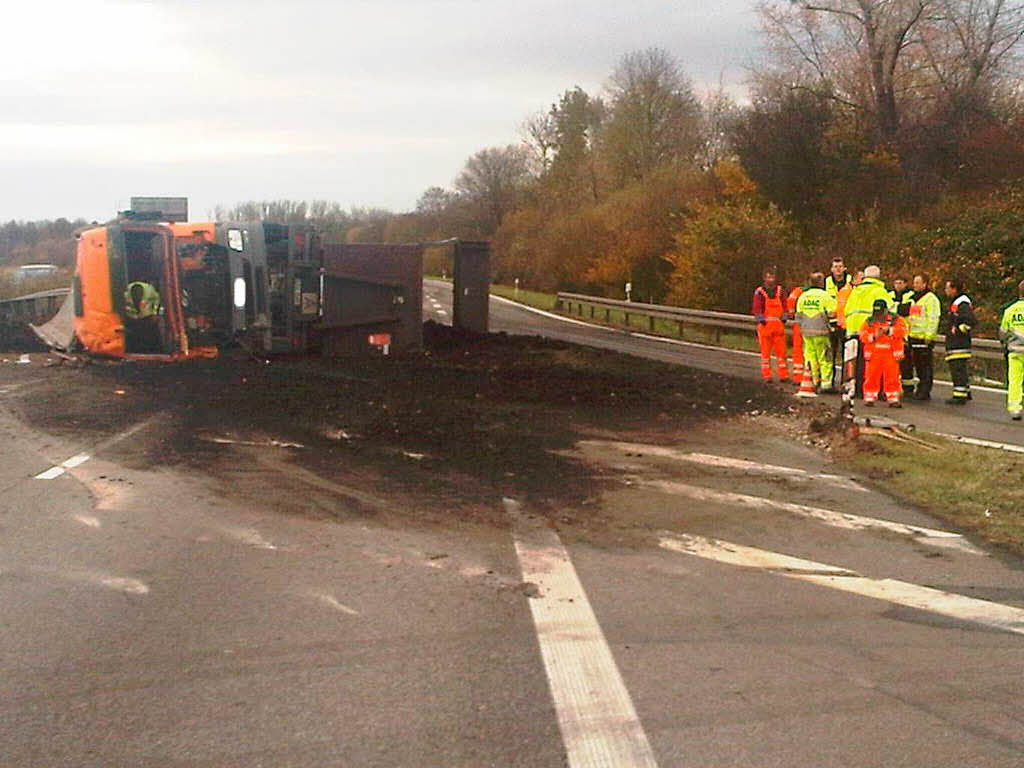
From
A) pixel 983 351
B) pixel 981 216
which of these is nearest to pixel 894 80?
pixel 981 216

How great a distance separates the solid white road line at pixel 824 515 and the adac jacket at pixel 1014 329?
6503 mm

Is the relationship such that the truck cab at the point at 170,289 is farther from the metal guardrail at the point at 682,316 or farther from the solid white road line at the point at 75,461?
the metal guardrail at the point at 682,316

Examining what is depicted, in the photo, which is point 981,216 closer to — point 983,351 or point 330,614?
point 983,351

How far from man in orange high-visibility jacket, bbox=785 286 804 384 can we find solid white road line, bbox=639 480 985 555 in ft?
25.5

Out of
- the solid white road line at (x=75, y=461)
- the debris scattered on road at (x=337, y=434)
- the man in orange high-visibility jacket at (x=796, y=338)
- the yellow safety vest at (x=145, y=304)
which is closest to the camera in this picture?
the solid white road line at (x=75, y=461)

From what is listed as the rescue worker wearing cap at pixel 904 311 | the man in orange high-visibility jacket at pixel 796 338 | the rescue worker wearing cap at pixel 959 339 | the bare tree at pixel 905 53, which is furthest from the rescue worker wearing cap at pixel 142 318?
the bare tree at pixel 905 53

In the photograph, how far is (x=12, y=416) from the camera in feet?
46.0

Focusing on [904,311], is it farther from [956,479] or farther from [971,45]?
[971,45]

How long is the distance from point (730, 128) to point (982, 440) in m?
29.6

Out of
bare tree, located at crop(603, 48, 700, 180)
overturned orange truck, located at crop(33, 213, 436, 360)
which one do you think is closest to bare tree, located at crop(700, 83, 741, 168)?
bare tree, located at crop(603, 48, 700, 180)

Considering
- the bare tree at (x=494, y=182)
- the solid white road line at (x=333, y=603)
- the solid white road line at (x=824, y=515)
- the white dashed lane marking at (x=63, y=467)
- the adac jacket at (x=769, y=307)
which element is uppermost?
the bare tree at (x=494, y=182)

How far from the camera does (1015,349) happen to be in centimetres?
1421

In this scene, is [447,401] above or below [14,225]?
below

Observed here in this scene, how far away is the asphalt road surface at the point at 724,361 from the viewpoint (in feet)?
45.4
